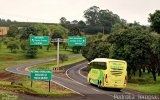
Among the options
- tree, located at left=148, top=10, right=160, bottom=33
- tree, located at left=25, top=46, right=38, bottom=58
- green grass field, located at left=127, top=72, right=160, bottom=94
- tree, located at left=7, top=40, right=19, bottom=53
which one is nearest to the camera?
tree, located at left=148, top=10, right=160, bottom=33

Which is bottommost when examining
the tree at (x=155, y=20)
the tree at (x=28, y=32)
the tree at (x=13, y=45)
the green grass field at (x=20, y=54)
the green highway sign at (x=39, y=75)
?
the green grass field at (x=20, y=54)

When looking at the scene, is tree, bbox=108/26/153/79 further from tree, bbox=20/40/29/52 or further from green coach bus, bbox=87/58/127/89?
tree, bbox=20/40/29/52

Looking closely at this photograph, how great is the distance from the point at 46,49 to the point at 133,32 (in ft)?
278

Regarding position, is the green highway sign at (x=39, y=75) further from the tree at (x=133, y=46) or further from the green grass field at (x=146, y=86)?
the tree at (x=133, y=46)

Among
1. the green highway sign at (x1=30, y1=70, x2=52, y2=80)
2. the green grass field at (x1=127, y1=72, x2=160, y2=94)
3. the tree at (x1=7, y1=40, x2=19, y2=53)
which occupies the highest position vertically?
the green highway sign at (x1=30, y1=70, x2=52, y2=80)

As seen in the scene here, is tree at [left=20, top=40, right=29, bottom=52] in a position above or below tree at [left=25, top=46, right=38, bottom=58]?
above

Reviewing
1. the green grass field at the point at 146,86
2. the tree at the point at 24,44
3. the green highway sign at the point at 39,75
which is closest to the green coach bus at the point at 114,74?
the green grass field at the point at 146,86

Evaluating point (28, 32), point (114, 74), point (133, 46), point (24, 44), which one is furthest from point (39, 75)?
point (28, 32)

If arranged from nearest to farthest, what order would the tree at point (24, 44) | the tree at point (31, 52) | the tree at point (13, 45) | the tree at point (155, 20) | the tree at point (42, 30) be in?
the tree at point (155, 20) < the tree at point (31, 52) < the tree at point (24, 44) < the tree at point (13, 45) < the tree at point (42, 30)

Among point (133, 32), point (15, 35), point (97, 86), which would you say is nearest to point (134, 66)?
point (133, 32)

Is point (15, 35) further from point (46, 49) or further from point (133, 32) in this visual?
point (133, 32)

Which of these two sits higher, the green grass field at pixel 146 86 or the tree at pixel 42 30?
the tree at pixel 42 30

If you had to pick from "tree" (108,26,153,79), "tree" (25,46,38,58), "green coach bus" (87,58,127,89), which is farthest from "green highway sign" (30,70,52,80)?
"tree" (25,46,38,58)

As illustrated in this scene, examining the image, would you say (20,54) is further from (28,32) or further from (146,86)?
(146,86)
